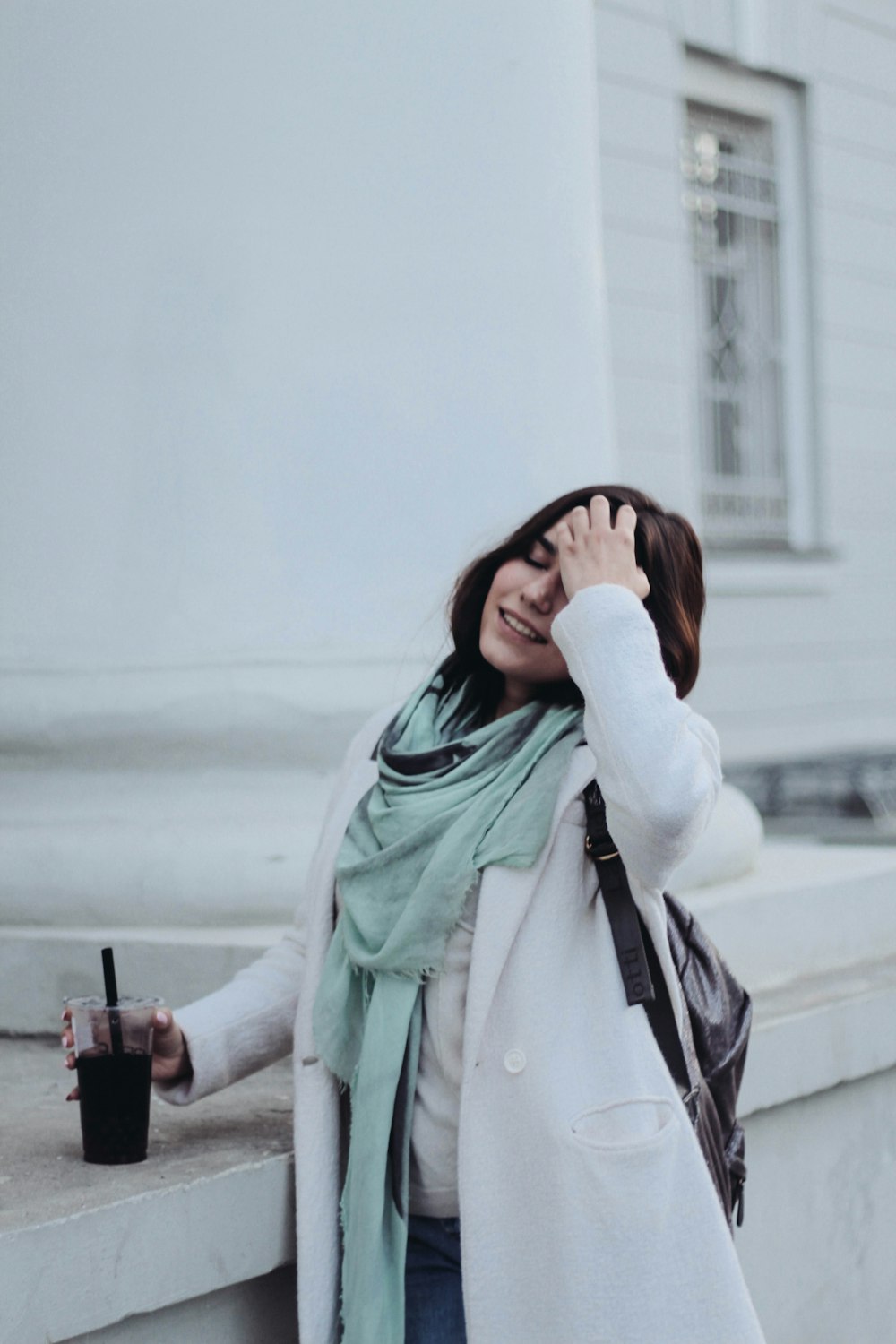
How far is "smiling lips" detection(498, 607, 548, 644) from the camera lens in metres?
1.77

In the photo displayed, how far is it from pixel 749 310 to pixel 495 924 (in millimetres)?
6226

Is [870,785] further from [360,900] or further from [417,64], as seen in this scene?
[360,900]

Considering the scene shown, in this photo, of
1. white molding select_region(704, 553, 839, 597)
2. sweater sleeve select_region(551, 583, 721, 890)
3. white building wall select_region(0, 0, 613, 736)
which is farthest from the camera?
white molding select_region(704, 553, 839, 597)

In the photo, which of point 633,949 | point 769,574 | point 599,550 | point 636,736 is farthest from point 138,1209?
point 769,574

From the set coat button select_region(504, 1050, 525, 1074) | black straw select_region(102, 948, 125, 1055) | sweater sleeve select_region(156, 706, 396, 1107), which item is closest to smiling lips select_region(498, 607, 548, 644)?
sweater sleeve select_region(156, 706, 396, 1107)

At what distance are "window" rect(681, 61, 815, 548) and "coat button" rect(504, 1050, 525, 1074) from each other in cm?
562

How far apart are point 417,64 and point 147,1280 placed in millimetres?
1833

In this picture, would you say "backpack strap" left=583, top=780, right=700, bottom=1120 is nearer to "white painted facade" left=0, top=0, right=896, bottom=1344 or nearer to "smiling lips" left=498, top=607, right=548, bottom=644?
"smiling lips" left=498, top=607, right=548, bottom=644

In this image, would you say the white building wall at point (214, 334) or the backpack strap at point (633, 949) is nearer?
the backpack strap at point (633, 949)

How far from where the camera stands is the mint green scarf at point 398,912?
1660 mm

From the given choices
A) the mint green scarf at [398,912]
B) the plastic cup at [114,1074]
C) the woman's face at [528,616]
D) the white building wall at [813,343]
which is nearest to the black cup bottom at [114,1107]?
the plastic cup at [114,1074]

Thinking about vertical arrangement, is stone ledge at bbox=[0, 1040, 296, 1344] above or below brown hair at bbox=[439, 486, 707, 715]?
below

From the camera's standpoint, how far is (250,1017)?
6.17 feet

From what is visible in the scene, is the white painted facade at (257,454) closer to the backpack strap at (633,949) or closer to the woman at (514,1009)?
the woman at (514,1009)
